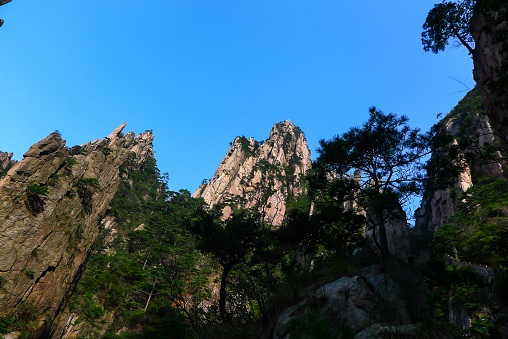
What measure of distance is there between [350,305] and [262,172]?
215 ft

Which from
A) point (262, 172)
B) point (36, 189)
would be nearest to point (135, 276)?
point (36, 189)

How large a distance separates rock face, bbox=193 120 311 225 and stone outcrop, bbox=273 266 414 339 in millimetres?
51849

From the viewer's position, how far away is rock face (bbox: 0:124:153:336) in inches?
750

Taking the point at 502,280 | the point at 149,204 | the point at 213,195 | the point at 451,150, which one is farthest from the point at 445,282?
the point at 213,195

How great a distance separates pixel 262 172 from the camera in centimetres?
7175

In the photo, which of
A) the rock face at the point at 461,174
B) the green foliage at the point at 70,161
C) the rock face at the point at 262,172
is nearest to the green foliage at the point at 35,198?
the green foliage at the point at 70,161

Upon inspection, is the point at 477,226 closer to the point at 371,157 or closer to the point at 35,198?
the point at 371,157

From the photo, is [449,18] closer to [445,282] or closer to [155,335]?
[445,282]

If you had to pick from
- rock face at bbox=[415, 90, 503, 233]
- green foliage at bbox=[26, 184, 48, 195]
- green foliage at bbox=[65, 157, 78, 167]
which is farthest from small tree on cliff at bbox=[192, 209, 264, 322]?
green foliage at bbox=[65, 157, 78, 167]

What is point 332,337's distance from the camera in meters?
3.92

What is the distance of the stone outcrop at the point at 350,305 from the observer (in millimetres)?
5754

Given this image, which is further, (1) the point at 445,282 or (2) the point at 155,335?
(1) the point at 445,282

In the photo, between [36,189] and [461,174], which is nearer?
[36,189]

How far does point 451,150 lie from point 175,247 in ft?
110
